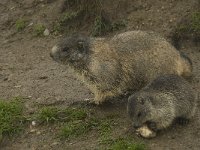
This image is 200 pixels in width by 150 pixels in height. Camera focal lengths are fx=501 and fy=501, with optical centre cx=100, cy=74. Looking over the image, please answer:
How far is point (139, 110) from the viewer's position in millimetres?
6738

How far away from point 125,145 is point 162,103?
79cm

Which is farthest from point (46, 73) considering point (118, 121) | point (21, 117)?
point (118, 121)

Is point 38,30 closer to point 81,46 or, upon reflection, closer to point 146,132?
point 81,46

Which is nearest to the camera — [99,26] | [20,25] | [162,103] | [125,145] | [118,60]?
[125,145]

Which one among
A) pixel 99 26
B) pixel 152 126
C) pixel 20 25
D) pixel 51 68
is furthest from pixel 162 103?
pixel 20 25

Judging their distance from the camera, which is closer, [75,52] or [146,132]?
[146,132]

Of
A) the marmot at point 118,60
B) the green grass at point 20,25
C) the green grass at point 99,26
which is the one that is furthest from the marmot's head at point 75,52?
the green grass at point 20,25

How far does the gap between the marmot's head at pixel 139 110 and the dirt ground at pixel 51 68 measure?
0.97 ft

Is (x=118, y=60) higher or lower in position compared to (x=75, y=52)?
lower

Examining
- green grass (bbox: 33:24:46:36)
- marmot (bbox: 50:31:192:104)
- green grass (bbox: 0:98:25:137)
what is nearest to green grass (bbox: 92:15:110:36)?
green grass (bbox: 33:24:46:36)

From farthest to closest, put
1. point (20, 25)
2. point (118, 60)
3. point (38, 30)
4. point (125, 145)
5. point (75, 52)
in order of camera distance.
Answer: point (20, 25), point (38, 30), point (118, 60), point (75, 52), point (125, 145)

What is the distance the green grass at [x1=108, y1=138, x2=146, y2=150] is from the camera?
6.61 m

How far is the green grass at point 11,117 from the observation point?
752 cm

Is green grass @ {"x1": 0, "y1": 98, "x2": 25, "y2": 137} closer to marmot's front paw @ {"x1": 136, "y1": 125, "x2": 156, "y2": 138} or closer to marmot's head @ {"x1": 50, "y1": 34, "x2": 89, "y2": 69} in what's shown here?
marmot's head @ {"x1": 50, "y1": 34, "x2": 89, "y2": 69}
